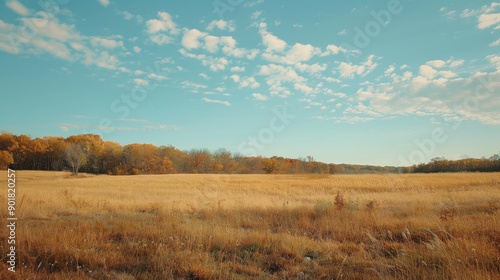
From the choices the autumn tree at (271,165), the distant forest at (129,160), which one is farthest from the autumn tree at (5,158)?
the autumn tree at (271,165)

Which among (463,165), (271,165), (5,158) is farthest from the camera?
(271,165)

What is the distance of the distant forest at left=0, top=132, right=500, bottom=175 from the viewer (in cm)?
7516

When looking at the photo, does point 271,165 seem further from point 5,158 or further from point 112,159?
point 5,158

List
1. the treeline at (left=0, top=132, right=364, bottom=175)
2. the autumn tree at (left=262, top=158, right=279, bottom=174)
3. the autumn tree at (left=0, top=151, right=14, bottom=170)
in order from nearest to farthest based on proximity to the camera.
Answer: the autumn tree at (left=0, top=151, right=14, bottom=170) → the treeline at (left=0, top=132, right=364, bottom=175) → the autumn tree at (left=262, top=158, right=279, bottom=174)

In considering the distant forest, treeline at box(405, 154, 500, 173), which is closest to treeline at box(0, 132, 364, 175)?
the distant forest

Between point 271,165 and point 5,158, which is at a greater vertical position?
point 5,158

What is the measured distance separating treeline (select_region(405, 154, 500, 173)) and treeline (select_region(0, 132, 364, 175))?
142 ft

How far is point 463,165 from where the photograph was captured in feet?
275

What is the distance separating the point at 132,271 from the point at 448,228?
25.3ft

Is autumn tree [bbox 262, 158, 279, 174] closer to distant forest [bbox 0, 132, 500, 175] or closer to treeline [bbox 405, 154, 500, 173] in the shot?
distant forest [bbox 0, 132, 500, 175]

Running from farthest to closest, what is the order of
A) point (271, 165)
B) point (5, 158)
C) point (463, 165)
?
point (271, 165) < point (463, 165) < point (5, 158)

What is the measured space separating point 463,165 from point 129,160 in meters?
97.9

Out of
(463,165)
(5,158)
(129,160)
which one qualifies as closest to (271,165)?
(129,160)

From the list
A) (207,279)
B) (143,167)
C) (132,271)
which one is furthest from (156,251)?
(143,167)
